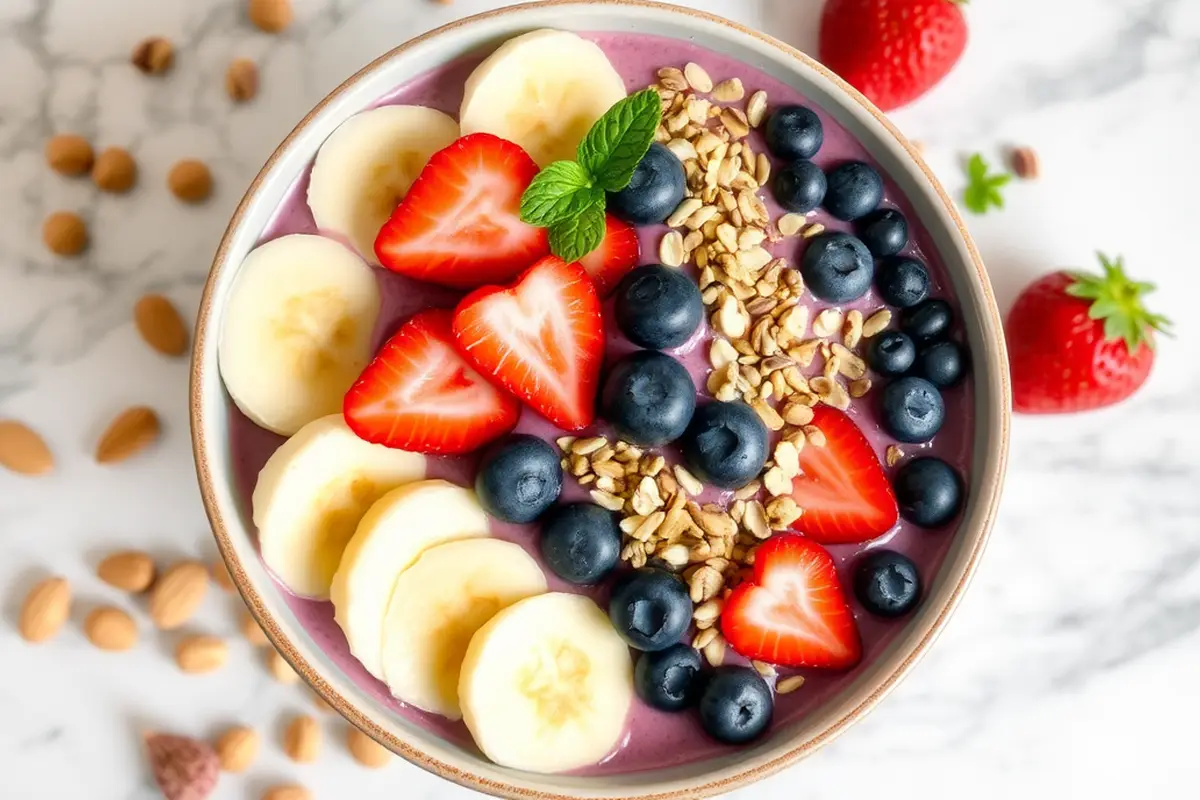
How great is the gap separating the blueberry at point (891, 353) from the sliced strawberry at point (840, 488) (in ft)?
0.27

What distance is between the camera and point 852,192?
1276 mm

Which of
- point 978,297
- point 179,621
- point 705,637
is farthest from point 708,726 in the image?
point 179,621

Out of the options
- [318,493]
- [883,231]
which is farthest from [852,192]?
[318,493]

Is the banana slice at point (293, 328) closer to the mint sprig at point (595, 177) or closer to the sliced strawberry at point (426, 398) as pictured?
the sliced strawberry at point (426, 398)

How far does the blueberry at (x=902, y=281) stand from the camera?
1285 millimetres

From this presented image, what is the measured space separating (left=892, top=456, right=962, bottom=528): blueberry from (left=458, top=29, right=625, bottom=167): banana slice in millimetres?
→ 567

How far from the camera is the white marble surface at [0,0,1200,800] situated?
148 centimetres

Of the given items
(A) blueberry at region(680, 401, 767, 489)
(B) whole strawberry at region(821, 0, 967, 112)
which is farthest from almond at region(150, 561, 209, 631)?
(B) whole strawberry at region(821, 0, 967, 112)

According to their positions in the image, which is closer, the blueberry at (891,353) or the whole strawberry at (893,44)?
the blueberry at (891,353)

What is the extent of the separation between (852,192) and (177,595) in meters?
1.05

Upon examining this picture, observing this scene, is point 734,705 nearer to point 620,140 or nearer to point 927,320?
point 927,320

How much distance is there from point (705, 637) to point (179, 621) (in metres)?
0.75

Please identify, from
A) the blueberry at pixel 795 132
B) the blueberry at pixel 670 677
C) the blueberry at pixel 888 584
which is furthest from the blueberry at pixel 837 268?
the blueberry at pixel 670 677

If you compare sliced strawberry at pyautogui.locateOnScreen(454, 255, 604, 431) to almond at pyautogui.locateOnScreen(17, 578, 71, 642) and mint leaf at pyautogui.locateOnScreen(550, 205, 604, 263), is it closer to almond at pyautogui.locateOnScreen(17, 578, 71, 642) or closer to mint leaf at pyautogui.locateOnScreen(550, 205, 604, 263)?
mint leaf at pyautogui.locateOnScreen(550, 205, 604, 263)
